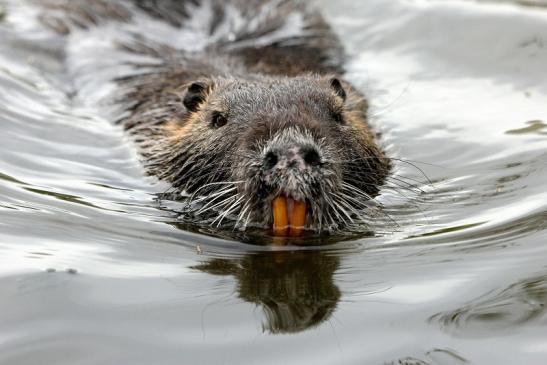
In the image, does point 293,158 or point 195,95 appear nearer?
point 293,158

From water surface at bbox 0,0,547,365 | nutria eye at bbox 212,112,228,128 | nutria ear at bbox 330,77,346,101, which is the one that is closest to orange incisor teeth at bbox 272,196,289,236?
water surface at bbox 0,0,547,365

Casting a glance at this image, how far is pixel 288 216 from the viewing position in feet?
12.7

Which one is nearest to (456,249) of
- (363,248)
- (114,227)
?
(363,248)

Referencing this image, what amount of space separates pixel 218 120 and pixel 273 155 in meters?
0.99

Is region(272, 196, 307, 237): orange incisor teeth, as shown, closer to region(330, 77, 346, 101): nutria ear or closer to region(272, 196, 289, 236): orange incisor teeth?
region(272, 196, 289, 236): orange incisor teeth

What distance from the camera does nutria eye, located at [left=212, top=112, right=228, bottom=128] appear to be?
471 centimetres

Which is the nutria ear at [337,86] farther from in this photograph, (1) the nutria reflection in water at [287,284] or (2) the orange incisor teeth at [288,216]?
(1) the nutria reflection in water at [287,284]

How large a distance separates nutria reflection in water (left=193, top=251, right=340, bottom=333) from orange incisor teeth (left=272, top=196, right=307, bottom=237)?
0.18 meters

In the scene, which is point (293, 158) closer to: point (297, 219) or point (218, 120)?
point (297, 219)

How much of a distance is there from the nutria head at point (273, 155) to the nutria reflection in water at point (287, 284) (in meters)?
0.28

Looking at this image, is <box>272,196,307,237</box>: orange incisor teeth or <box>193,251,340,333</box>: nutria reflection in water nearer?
<box>193,251,340,333</box>: nutria reflection in water

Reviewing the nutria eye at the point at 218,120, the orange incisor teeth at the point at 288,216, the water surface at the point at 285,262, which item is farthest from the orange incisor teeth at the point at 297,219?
the nutria eye at the point at 218,120

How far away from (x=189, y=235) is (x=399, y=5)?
16.2 ft

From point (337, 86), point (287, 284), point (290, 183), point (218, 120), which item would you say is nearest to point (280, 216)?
point (290, 183)
